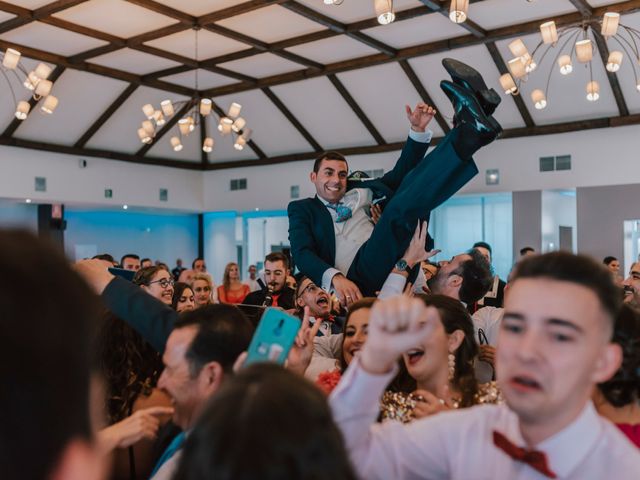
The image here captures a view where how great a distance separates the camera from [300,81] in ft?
40.8

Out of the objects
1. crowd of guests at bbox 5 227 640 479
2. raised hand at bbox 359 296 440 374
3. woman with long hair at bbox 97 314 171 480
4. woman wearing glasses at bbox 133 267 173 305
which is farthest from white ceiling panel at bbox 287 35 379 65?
raised hand at bbox 359 296 440 374

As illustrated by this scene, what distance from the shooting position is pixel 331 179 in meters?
3.43

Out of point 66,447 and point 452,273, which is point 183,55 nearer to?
point 452,273

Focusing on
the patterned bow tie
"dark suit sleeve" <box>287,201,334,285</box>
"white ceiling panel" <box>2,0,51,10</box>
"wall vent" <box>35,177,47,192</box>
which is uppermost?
"white ceiling panel" <box>2,0,51,10</box>

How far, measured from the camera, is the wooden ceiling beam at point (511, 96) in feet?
33.4

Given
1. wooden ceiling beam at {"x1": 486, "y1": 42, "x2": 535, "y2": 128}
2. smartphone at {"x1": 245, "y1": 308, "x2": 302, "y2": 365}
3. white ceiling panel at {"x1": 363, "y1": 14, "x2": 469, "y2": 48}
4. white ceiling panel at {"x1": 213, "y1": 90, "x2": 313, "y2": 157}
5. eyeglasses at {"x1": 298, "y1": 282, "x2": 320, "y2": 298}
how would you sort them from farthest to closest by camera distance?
white ceiling panel at {"x1": 213, "y1": 90, "x2": 313, "y2": 157} < wooden ceiling beam at {"x1": 486, "y1": 42, "x2": 535, "y2": 128} < white ceiling panel at {"x1": 363, "y1": 14, "x2": 469, "y2": 48} < eyeglasses at {"x1": 298, "y1": 282, "x2": 320, "y2": 298} < smartphone at {"x1": 245, "y1": 308, "x2": 302, "y2": 365}

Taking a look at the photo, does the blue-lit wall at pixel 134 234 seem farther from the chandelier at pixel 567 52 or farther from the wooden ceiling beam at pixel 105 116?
the chandelier at pixel 567 52

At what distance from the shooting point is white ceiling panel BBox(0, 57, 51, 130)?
11148 mm

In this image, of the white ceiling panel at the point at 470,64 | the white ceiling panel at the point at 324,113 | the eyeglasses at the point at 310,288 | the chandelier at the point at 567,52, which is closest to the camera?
the eyeglasses at the point at 310,288

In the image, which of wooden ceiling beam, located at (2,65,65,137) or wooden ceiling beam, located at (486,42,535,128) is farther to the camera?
wooden ceiling beam, located at (2,65,65,137)

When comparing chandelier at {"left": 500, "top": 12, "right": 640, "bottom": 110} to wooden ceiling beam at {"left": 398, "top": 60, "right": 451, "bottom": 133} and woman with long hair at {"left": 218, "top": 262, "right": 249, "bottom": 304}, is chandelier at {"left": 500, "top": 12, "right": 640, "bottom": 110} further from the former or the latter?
woman with long hair at {"left": 218, "top": 262, "right": 249, "bottom": 304}

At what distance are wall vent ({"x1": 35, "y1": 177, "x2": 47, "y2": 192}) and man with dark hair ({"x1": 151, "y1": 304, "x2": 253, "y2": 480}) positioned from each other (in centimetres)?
1230

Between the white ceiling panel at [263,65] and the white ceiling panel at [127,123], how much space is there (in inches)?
72.9

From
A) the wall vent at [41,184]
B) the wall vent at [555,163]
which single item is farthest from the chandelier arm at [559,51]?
the wall vent at [41,184]
